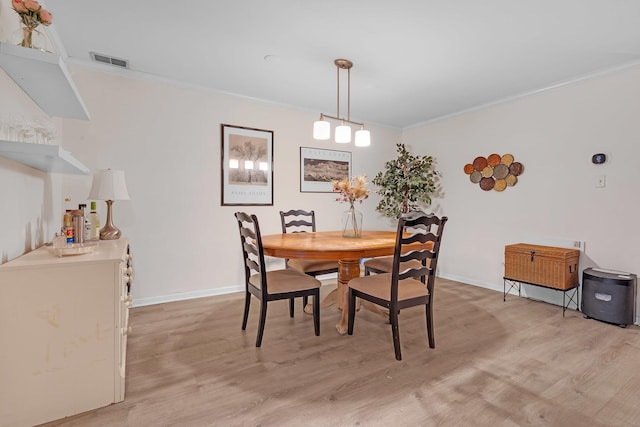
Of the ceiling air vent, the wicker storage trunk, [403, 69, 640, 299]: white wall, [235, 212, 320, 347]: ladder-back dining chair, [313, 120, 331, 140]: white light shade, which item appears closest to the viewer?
[235, 212, 320, 347]: ladder-back dining chair

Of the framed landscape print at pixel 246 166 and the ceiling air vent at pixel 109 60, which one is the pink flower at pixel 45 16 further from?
the framed landscape print at pixel 246 166

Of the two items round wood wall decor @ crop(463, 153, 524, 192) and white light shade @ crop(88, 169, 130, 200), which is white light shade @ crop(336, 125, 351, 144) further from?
round wood wall decor @ crop(463, 153, 524, 192)

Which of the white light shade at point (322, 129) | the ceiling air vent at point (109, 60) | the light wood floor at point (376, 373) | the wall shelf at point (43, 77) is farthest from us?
the ceiling air vent at point (109, 60)

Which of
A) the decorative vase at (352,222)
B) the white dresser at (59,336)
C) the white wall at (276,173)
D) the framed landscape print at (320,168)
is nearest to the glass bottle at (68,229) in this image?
the white dresser at (59,336)

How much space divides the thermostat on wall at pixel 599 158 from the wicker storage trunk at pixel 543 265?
878 mm

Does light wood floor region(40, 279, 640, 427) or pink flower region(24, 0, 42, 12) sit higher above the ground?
pink flower region(24, 0, 42, 12)

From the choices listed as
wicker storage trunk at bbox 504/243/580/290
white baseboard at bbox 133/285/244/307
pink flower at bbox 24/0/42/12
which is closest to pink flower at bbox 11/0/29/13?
pink flower at bbox 24/0/42/12

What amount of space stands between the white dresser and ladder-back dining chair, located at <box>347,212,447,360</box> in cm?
153

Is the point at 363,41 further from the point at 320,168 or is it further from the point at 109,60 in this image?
the point at 109,60

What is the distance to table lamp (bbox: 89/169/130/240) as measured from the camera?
2381mm

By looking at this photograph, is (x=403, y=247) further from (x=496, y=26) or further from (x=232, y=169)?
(x=232, y=169)

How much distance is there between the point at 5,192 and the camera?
1.53 m

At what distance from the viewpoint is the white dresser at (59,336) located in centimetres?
141

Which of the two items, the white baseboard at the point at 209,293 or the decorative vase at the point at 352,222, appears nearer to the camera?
the decorative vase at the point at 352,222
